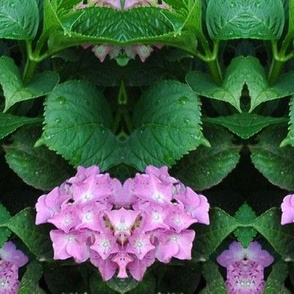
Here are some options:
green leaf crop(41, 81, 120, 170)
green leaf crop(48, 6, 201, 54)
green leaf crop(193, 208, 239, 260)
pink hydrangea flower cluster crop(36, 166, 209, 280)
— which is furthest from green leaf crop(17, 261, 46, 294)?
green leaf crop(48, 6, 201, 54)

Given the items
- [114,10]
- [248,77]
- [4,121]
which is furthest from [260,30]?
[4,121]

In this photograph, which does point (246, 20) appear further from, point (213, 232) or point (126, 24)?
point (213, 232)

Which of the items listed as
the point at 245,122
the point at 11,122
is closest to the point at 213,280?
the point at 245,122

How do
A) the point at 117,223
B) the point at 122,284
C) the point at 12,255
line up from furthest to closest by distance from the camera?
the point at 12,255 < the point at 122,284 < the point at 117,223

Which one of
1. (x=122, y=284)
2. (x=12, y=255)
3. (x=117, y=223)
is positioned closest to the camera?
(x=117, y=223)

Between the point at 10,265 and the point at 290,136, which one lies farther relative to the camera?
the point at 10,265

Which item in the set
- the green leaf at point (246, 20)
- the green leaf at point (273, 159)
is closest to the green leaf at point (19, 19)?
the green leaf at point (246, 20)

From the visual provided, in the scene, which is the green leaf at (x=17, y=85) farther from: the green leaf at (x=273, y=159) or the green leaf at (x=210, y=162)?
the green leaf at (x=273, y=159)
